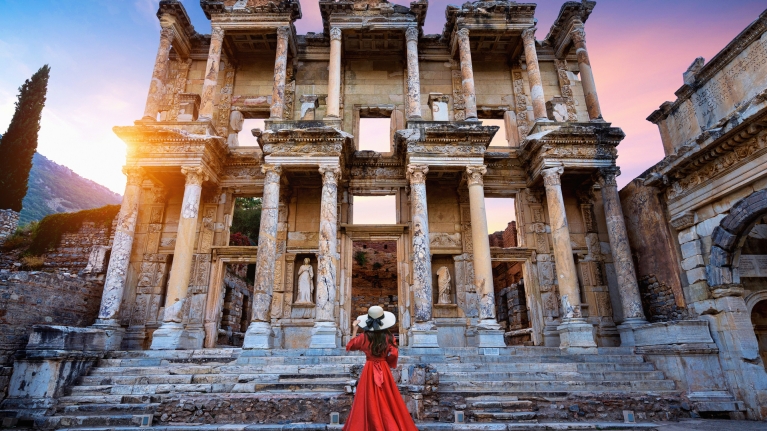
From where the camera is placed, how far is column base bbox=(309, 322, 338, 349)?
36.6ft

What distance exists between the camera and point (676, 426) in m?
7.32

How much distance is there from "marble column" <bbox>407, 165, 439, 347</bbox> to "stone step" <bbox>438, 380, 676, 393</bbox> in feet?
8.48

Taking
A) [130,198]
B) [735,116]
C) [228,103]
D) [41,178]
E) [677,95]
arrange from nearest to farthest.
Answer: [735,116] < [677,95] < [130,198] < [228,103] < [41,178]

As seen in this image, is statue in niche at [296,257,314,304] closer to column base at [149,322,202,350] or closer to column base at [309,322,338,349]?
column base at [309,322,338,349]

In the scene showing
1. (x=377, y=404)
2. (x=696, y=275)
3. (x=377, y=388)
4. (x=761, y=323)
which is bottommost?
(x=377, y=404)

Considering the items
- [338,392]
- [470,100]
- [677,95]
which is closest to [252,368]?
[338,392]

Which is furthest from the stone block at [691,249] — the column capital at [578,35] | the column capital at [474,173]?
the column capital at [578,35]

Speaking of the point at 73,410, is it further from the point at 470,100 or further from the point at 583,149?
the point at 583,149

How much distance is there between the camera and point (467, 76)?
1471 cm

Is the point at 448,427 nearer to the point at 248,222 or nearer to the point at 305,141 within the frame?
the point at 305,141

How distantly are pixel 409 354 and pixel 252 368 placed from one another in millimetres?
3861

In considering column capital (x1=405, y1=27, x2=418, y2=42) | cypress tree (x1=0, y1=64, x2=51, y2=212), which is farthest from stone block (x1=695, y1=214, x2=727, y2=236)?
cypress tree (x1=0, y1=64, x2=51, y2=212)

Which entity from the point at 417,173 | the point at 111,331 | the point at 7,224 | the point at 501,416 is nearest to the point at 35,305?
the point at 111,331

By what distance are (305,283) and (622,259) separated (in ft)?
32.9
